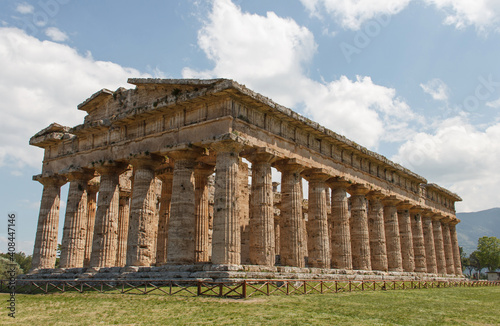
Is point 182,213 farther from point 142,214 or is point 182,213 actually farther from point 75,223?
point 75,223

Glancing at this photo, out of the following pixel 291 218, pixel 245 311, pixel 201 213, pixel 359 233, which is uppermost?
pixel 201 213

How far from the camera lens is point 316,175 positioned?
2680 centimetres

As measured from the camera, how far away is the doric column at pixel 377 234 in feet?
104

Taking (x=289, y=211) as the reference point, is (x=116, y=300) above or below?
below

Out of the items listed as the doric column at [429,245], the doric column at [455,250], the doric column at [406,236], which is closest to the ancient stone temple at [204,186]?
the doric column at [406,236]

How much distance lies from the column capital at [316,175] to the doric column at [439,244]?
837 inches

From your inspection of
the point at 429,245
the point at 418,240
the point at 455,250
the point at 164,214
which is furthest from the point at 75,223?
the point at 455,250

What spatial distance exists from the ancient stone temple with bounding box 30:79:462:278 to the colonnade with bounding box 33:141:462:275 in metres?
0.06

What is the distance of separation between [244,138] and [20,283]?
15.3m

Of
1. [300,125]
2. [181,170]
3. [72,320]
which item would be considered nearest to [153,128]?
[181,170]

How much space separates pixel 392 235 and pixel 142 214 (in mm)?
20296

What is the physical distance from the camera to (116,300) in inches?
640

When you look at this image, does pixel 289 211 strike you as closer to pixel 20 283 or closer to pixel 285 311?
pixel 285 311

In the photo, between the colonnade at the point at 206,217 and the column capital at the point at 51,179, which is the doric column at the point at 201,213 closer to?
the colonnade at the point at 206,217
